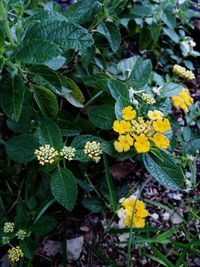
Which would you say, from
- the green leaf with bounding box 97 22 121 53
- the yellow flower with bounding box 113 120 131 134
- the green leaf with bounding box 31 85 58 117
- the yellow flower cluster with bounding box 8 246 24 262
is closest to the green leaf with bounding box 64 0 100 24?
the green leaf with bounding box 97 22 121 53

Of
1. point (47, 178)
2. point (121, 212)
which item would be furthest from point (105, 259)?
point (47, 178)

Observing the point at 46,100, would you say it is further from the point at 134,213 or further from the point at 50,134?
the point at 134,213

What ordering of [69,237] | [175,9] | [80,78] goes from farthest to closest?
[175,9] < [80,78] < [69,237]

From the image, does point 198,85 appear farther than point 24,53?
Yes

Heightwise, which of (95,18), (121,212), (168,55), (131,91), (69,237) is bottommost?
(69,237)

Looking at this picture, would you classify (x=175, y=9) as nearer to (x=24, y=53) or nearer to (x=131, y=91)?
(x=131, y=91)

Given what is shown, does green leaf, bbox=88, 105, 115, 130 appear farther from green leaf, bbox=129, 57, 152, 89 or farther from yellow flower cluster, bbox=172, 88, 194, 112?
yellow flower cluster, bbox=172, 88, 194, 112
